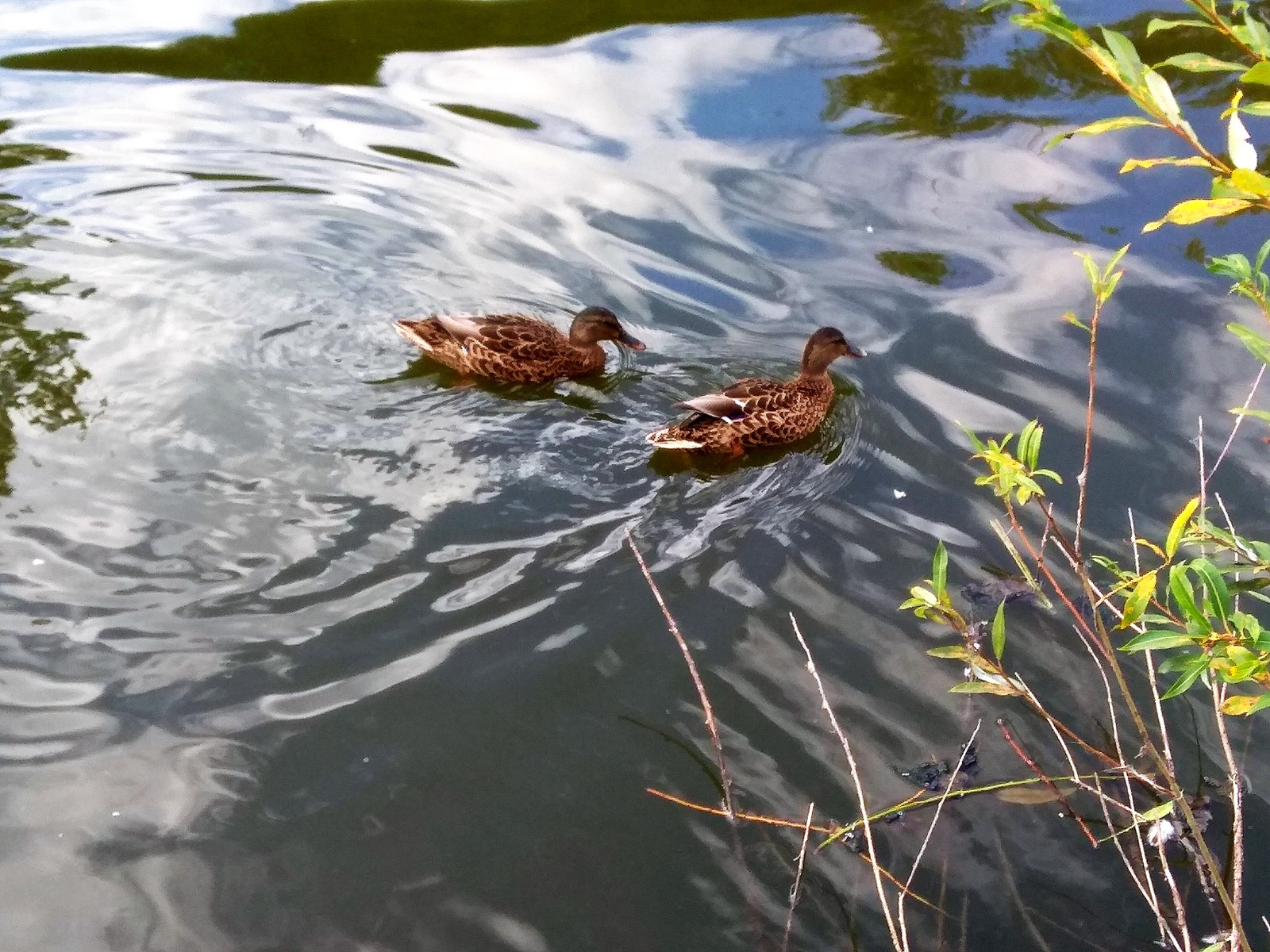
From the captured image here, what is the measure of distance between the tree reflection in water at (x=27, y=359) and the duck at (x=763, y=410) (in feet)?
8.04

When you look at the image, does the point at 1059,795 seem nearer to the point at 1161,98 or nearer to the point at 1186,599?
the point at 1186,599

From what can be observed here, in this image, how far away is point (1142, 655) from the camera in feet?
12.6

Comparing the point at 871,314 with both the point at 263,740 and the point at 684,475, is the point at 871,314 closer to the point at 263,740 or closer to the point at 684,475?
the point at 684,475

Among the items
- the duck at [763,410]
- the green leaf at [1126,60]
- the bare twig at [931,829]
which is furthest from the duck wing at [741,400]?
the green leaf at [1126,60]

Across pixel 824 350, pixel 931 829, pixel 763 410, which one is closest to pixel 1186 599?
pixel 931 829

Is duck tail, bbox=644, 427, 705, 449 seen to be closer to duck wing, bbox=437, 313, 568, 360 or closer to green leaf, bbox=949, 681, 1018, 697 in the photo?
duck wing, bbox=437, 313, 568, 360

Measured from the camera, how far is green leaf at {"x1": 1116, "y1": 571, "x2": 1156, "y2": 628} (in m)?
2.14

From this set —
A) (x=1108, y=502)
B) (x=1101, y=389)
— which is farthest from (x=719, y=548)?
(x=1101, y=389)

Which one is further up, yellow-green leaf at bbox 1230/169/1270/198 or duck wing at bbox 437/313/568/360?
yellow-green leaf at bbox 1230/169/1270/198

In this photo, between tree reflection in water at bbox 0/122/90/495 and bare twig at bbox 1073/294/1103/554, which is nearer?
bare twig at bbox 1073/294/1103/554

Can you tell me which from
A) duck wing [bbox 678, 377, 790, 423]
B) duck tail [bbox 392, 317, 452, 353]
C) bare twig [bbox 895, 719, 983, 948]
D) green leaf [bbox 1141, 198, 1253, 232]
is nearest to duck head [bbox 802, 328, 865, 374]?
duck wing [bbox 678, 377, 790, 423]

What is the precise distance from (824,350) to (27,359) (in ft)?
11.5

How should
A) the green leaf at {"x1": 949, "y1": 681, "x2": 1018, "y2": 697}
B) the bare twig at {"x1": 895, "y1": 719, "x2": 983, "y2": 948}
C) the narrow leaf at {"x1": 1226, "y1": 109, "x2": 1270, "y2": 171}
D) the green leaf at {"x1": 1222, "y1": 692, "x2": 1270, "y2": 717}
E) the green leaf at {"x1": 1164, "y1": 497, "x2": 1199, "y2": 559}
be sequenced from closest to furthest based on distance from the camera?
the narrow leaf at {"x1": 1226, "y1": 109, "x2": 1270, "y2": 171}
the green leaf at {"x1": 1222, "y1": 692, "x2": 1270, "y2": 717}
the green leaf at {"x1": 1164, "y1": 497, "x2": 1199, "y2": 559}
the green leaf at {"x1": 949, "y1": 681, "x2": 1018, "y2": 697}
the bare twig at {"x1": 895, "y1": 719, "x2": 983, "y2": 948}

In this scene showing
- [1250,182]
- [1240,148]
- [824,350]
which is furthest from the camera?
[824,350]
